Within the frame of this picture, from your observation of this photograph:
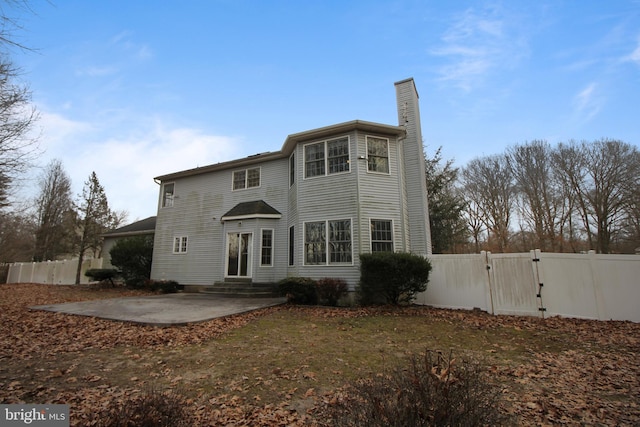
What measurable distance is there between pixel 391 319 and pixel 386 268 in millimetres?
1788

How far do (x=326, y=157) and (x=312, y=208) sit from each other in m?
2.39

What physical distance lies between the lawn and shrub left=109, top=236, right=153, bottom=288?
9711 millimetres

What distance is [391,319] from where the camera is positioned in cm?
874

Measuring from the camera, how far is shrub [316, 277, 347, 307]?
37.0ft

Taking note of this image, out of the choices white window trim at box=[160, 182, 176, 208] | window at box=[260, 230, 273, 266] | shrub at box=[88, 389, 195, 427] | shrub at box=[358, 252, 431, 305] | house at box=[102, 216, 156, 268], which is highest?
white window trim at box=[160, 182, 176, 208]

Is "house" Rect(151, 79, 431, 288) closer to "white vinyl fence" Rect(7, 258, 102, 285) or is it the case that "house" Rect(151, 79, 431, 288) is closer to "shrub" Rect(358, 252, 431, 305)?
"shrub" Rect(358, 252, 431, 305)

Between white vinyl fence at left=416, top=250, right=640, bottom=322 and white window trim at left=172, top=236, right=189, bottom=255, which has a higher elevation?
white window trim at left=172, top=236, right=189, bottom=255

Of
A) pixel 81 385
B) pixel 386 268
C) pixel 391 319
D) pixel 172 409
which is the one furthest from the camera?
pixel 386 268

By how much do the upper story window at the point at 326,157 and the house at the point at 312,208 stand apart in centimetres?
5

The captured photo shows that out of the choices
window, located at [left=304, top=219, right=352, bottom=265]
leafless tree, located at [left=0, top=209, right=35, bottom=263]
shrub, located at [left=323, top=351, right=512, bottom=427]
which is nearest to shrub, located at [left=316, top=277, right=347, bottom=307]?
window, located at [left=304, top=219, right=352, bottom=265]

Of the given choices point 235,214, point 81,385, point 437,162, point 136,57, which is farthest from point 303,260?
point 437,162

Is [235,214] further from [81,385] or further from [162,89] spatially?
[81,385]

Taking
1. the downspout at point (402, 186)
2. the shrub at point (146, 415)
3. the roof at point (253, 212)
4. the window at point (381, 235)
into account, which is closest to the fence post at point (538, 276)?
the downspout at point (402, 186)

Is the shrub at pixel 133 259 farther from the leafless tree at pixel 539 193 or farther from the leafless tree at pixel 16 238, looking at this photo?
the leafless tree at pixel 539 193
